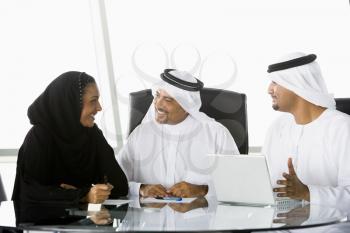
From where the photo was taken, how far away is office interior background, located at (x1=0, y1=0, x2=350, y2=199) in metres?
6.55

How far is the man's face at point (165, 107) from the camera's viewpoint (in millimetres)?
3928

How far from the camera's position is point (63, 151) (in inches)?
139

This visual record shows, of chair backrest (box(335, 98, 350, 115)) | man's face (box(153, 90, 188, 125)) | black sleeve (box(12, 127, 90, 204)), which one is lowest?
black sleeve (box(12, 127, 90, 204))

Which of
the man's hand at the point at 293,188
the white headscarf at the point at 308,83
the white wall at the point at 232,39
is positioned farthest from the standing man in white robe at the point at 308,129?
the white wall at the point at 232,39

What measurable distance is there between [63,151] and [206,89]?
101cm

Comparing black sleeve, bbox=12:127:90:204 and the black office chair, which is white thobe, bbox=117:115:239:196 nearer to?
the black office chair

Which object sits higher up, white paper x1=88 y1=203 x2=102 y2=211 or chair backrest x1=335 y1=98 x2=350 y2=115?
chair backrest x1=335 y1=98 x2=350 y2=115

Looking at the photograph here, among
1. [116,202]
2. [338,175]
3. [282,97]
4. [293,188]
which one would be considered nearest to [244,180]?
[293,188]

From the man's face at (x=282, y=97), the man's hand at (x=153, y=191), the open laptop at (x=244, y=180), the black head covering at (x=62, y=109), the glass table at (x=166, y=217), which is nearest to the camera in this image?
the glass table at (x=166, y=217)

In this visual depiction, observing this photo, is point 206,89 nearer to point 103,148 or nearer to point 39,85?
point 103,148

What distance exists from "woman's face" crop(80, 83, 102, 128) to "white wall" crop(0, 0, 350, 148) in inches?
125

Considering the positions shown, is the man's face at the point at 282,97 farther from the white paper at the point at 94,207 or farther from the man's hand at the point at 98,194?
the white paper at the point at 94,207

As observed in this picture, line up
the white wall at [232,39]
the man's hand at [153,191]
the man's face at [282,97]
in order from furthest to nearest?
1. the white wall at [232,39]
2. the man's face at [282,97]
3. the man's hand at [153,191]

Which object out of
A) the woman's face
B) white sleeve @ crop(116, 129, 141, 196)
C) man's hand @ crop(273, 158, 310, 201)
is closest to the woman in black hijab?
the woman's face
